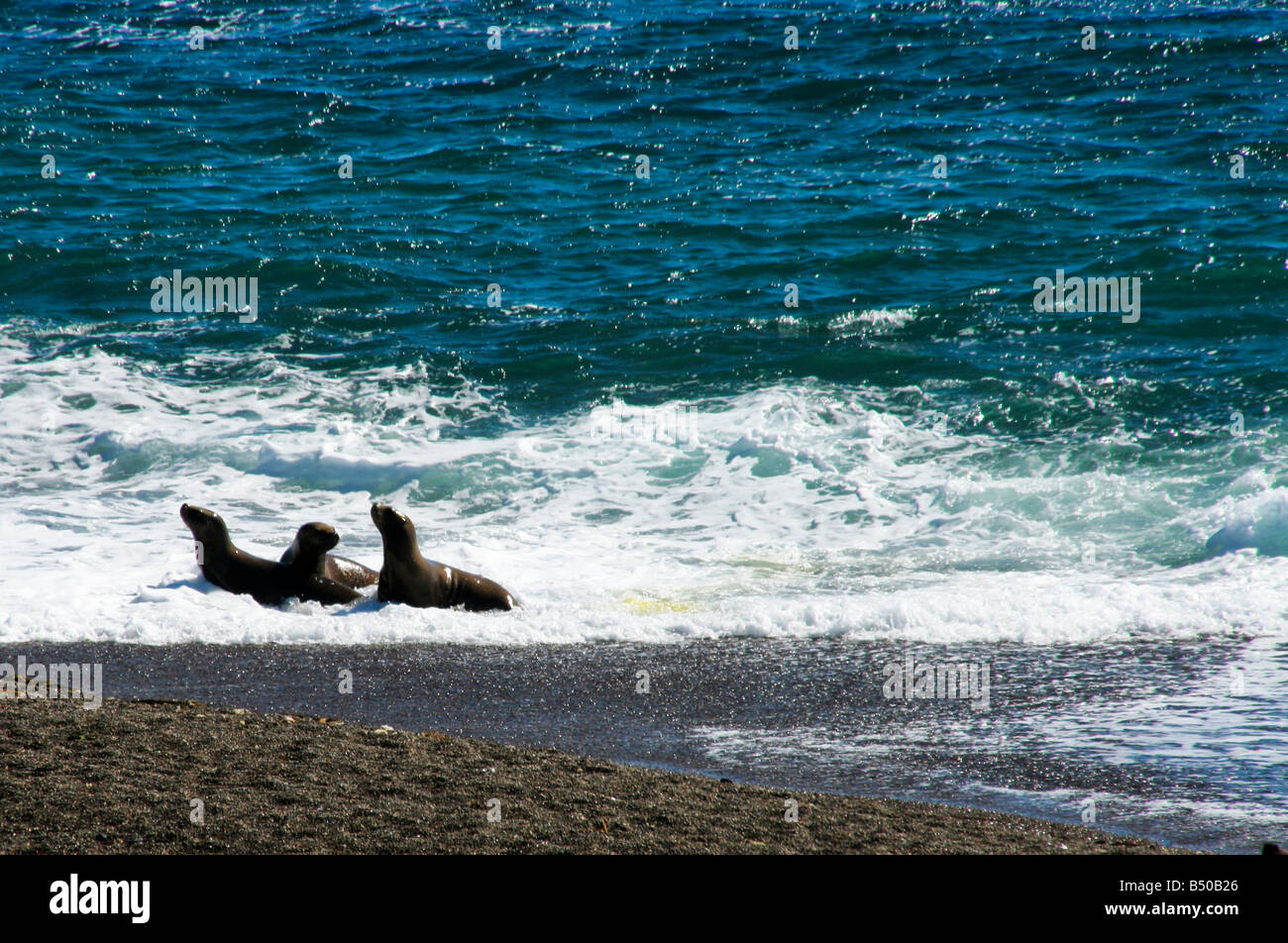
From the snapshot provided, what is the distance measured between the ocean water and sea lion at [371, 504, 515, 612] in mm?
226

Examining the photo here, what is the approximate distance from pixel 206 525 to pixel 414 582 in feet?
5.54

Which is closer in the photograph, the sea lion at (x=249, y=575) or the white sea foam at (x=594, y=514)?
the white sea foam at (x=594, y=514)

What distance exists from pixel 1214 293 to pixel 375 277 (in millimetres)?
10877

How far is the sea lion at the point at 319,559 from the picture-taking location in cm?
884

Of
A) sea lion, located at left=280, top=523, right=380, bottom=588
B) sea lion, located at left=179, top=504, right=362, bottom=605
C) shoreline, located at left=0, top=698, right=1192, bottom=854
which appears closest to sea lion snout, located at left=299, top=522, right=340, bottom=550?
sea lion, located at left=280, top=523, right=380, bottom=588

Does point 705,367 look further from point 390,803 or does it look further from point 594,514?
point 390,803

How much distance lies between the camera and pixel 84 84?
2422 centimetres

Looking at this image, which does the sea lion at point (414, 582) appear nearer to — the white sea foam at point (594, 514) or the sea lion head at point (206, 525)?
the white sea foam at point (594, 514)

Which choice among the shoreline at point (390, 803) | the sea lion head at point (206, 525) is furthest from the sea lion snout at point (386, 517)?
the shoreline at point (390, 803)

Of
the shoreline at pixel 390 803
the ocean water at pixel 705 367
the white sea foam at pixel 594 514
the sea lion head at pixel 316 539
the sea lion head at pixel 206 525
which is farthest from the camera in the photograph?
the sea lion head at pixel 206 525

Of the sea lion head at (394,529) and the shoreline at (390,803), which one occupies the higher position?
the sea lion head at (394,529)

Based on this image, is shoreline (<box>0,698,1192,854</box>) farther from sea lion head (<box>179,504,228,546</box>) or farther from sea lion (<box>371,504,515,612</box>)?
sea lion head (<box>179,504,228,546</box>)

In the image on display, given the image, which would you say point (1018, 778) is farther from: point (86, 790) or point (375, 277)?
point (375, 277)

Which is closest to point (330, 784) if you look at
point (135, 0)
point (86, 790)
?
point (86, 790)
